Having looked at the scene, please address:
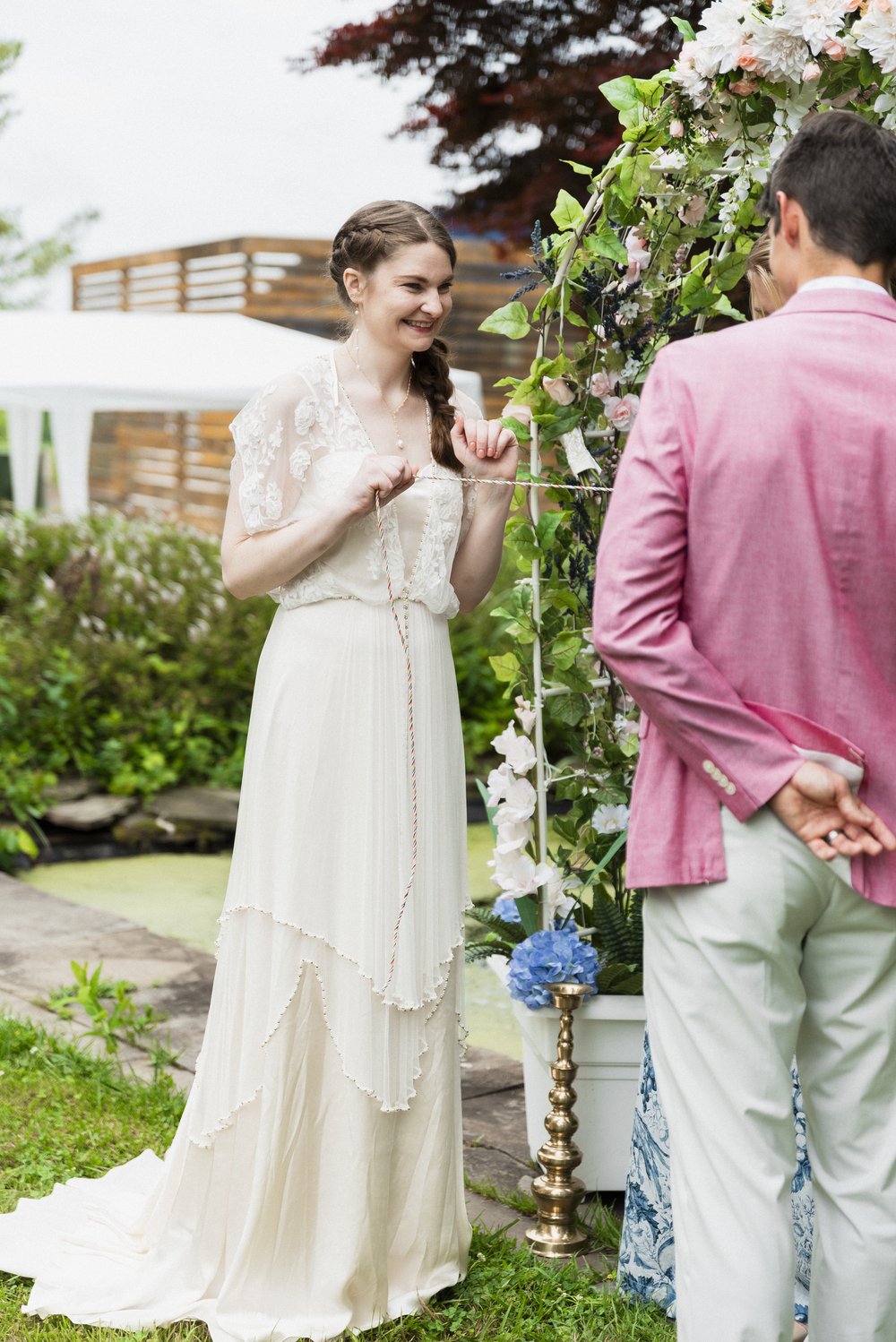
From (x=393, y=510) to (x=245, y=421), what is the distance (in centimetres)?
30

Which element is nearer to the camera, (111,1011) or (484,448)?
(484,448)

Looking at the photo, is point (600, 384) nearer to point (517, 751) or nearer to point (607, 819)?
point (517, 751)

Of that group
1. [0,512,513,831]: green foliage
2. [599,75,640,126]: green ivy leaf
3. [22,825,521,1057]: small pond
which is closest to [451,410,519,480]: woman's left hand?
[599,75,640,126]: green ivy leaf

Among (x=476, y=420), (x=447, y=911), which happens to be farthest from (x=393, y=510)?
(x=447, y=911)

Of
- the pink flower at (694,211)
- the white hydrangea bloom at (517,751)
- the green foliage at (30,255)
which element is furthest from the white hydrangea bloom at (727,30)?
the green foliage at (30,255)

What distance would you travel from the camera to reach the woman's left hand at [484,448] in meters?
2.72

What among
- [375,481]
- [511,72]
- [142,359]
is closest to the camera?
[375,481]

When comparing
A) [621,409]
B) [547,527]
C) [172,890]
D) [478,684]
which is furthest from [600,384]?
[478,684]

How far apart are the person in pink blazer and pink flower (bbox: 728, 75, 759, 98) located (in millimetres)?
959

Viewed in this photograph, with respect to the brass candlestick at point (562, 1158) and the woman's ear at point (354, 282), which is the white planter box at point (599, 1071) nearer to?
the brass candlestick at point (562, 1158)

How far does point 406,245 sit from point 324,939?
4.04 feet

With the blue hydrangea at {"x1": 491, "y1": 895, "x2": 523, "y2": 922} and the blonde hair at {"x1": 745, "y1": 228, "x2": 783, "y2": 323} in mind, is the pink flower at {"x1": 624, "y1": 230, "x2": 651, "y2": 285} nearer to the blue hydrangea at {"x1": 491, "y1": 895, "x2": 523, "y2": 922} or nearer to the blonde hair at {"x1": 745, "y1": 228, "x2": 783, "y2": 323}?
the blonde hair at {"x1": 745, "y1": 228, "x2": 783, "y2": 323}

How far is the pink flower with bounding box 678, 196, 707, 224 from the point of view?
9.84ft

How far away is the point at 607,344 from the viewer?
10.2ft
